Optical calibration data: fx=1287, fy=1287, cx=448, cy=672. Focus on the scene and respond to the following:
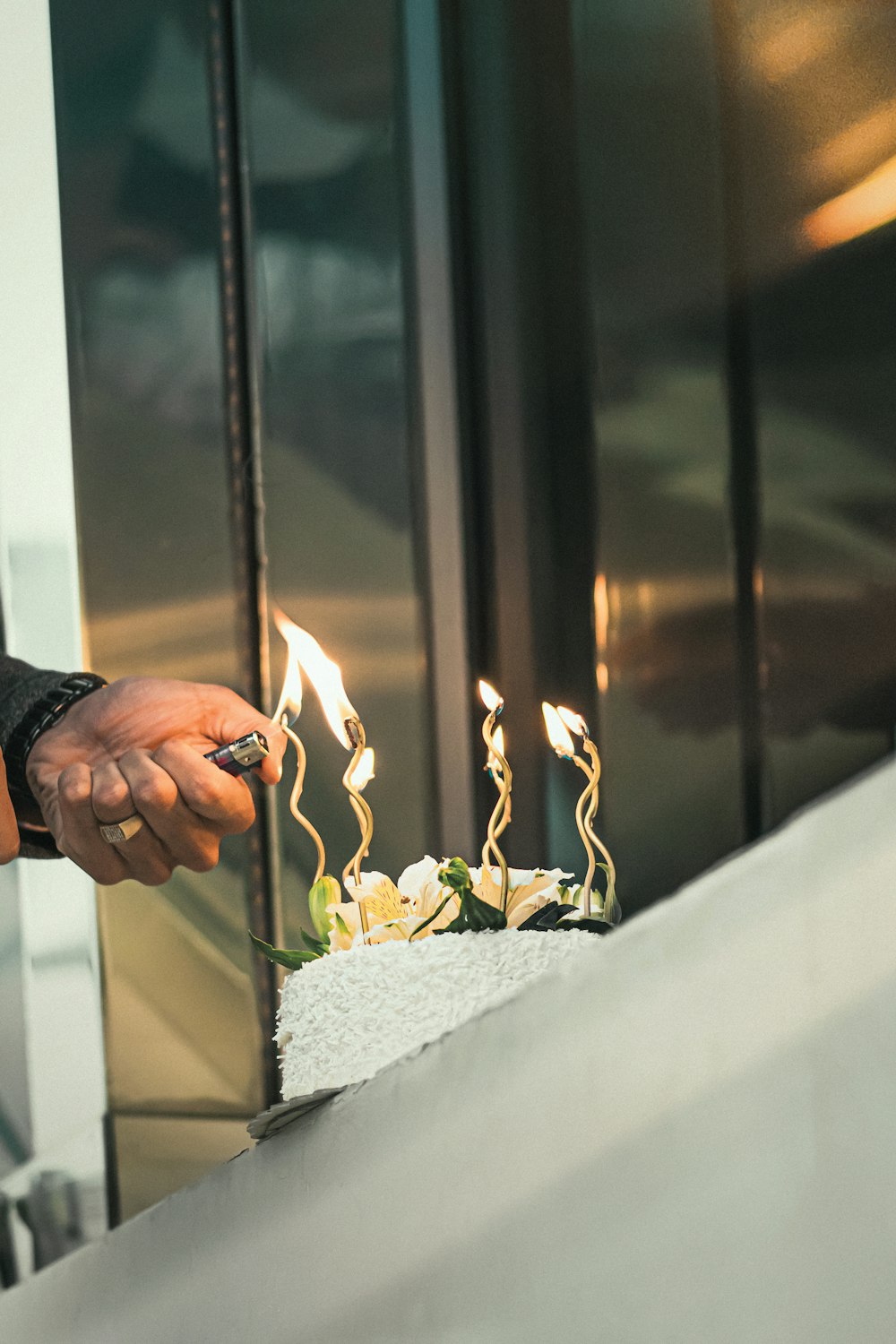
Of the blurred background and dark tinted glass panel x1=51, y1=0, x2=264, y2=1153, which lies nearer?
the blurred background

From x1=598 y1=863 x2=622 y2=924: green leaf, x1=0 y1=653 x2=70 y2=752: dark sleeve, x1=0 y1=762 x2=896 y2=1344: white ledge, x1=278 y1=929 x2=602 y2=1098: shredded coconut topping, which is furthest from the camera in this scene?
x1=0 y1=653 x2=70 y2=752: dark sleeve

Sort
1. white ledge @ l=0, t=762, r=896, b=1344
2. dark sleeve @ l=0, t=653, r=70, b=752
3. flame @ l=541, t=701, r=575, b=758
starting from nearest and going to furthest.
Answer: white ledge @ l=0, t=762, r=896, b=1344, flame @ l=541, t=701, r=575, b=758, dark sleeve @ l=0, t=653, r=70, b=752

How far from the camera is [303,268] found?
1997mm

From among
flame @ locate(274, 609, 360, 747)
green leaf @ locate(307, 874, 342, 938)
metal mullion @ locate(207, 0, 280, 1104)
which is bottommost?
green leaf @ locate(307, 874, 342, 938)

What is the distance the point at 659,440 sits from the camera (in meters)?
1.64

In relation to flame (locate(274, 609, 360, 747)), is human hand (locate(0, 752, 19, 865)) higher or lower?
lower

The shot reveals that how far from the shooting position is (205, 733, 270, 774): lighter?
39.6 inches

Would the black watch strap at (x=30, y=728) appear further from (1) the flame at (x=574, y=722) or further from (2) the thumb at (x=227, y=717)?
(1) the flame at (x=574, y=722)

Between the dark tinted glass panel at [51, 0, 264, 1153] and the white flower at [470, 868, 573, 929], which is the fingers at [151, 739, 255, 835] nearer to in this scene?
the white flower at [470, 868, 573, 929]

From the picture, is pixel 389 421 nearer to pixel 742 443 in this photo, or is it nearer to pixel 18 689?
pixel 742 443

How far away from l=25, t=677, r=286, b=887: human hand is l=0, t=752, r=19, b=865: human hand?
0.05 metres

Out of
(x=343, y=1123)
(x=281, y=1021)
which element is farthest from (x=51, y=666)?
(x=343, y=1123)

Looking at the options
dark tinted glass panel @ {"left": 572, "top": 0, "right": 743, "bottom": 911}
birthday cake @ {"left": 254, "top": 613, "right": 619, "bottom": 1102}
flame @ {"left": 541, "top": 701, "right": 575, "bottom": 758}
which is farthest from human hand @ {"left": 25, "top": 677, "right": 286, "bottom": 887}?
dark tinted glass panel @ {"left": 572, "top": 0, "right": 743, "bottom": 911}

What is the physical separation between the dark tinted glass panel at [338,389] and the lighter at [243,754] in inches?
34.0
